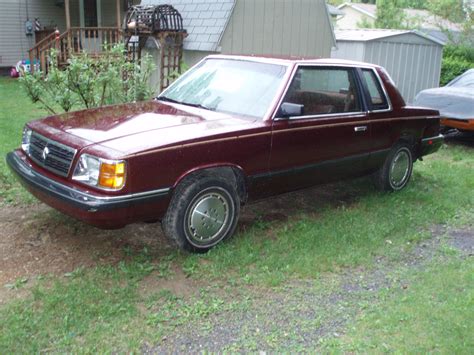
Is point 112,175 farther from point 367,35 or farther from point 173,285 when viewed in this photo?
point 367,35

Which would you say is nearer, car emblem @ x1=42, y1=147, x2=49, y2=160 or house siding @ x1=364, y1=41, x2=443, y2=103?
car emblem @ x1=42, y1=147, x2=49, y2=160

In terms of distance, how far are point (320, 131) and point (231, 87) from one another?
3.21 feet

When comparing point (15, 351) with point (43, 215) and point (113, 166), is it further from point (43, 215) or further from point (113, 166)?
point (43, 215)

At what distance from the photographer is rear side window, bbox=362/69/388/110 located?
6.14 metres

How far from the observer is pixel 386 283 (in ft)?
14.2

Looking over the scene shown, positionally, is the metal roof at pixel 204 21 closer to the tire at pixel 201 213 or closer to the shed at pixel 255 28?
the shed at pixel 255 28

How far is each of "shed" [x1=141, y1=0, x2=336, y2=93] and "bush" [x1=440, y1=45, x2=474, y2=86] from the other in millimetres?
5427

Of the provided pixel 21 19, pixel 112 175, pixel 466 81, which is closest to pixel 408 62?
pixel 466 81

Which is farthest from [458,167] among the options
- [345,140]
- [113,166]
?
[113,166]

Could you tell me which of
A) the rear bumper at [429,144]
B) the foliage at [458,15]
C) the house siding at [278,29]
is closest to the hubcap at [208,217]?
the rear bumper at [429,144]

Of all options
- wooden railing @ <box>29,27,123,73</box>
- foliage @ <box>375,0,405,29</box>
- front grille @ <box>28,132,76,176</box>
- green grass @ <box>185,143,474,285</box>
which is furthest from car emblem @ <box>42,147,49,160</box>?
foliage @ <box>375,0,405,29</box>

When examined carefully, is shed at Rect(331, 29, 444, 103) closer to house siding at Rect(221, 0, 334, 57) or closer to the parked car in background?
house siding at Rect(221, 0, 334, 57)

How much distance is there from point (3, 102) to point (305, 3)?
23.4ft

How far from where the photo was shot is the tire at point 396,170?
6.50m
